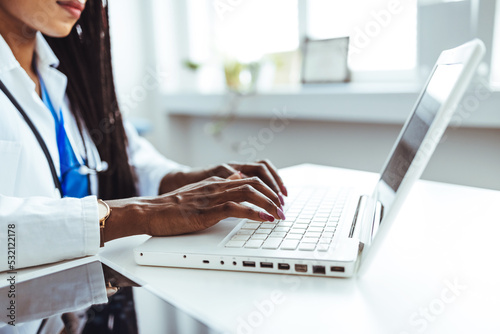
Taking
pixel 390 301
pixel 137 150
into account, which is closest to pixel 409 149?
pixel 390 301

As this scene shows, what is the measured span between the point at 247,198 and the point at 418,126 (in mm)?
275

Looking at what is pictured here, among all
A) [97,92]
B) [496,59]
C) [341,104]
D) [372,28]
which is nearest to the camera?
[97,92]

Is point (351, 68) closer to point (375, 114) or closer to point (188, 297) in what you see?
point (375, 114)

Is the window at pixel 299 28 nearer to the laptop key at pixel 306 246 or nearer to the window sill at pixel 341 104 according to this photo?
the window sill at pixel 341 104

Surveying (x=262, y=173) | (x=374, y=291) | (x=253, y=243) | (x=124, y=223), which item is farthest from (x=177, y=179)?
(x=374, y=291)

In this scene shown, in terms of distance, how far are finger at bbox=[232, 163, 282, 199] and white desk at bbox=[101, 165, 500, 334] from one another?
0.25 meters

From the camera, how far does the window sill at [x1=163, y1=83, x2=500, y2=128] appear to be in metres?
1.36

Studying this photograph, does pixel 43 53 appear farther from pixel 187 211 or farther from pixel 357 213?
pixel 357 213

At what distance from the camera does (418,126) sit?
2.16 ft

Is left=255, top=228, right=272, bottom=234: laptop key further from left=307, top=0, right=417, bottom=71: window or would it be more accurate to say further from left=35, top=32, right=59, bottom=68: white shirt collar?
left=307, top=0, right=417, bottom=71: window

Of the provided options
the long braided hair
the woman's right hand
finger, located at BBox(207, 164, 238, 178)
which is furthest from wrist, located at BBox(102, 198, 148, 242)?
the long braided hair

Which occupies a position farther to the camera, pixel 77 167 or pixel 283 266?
pixel 77 167

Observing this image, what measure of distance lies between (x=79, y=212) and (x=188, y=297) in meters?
0.24

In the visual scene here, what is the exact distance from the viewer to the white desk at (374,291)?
451mm
